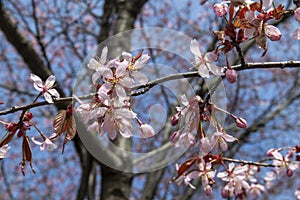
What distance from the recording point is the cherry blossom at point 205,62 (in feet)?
3.34

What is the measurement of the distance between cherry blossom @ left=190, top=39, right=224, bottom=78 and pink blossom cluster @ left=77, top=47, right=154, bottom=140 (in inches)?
5.9

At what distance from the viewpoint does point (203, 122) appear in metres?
1.17

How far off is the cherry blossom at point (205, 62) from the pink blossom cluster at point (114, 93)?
150mm

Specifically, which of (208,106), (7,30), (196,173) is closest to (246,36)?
(208,106)

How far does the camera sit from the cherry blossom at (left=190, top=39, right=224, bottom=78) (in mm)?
1017

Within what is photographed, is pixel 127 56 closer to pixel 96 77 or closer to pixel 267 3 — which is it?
pixel 96 77

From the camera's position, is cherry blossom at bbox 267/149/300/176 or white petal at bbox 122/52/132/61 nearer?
white petal at bbox 122/52/132/61

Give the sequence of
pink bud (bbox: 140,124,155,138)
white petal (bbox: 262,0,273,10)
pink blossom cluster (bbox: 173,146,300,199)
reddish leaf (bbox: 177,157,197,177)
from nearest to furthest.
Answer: white petal (bbox: 262,0,273,10)
pink bud (bbox: 140,124,155,138)
reddish leaf (bbox: 177,157,197,177)
pink blossom cluster (bbox: 173,146,300,199)

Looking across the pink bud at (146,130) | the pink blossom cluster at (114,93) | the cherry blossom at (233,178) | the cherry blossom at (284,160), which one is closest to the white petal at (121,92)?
the pink blossom cluster at (114,93)

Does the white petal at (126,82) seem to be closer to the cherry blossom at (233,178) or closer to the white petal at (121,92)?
the white petal at (121,92)

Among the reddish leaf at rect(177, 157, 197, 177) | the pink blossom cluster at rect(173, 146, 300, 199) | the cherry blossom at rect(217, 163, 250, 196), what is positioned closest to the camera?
the reddish leaf at rect(177, 157, 197, 177)

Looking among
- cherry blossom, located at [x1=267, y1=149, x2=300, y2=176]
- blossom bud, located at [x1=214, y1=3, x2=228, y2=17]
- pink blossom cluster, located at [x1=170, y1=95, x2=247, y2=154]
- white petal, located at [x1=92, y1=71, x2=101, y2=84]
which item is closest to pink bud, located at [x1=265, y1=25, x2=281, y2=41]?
blossom bud, located at [x1=214, y1=3, x2=228, y2=17]

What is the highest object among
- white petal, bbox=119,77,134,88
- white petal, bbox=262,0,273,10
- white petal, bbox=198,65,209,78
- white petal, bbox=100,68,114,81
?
white petal, bbox=262,0,273,10

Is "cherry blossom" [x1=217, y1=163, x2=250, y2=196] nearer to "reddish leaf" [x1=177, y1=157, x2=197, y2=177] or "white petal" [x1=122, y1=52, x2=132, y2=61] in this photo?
"reddish leaf" [x1=177, y1=157, x2=197, y2=177]
